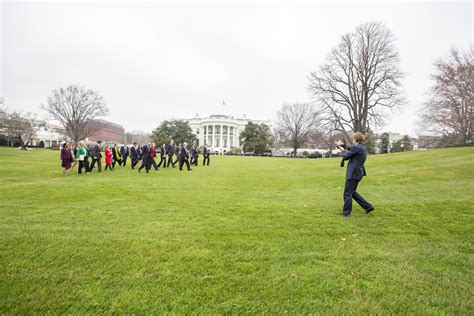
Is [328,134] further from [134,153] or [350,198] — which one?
[350,198]

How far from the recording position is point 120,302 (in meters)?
2.35

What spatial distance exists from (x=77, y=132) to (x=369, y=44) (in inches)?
2259

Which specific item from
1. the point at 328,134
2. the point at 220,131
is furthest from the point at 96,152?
the point at 220,131

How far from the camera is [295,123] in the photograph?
67.1 m

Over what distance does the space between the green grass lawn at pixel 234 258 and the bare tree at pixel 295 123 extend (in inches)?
2415

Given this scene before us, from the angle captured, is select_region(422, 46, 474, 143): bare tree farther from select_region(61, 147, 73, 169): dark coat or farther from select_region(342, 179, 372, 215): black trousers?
select_region(61, 147, 73, 169): dark coat

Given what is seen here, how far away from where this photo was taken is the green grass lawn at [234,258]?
2.40m

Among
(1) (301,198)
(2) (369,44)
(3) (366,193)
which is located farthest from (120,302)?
(2) (369,44)

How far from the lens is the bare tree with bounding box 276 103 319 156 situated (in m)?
65.7

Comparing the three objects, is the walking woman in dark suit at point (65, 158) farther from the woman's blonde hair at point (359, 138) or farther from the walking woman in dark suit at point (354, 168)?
the woman's blonde hair at point (359, 138)

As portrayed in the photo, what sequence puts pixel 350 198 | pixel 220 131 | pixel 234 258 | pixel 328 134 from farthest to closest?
pixel 220 131 → pixel 328 134 → pixel 350 198 → pixel 234 258

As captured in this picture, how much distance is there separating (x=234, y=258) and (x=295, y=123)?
67206 millimetres

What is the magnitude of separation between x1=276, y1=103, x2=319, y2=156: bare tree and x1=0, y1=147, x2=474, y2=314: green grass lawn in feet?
201

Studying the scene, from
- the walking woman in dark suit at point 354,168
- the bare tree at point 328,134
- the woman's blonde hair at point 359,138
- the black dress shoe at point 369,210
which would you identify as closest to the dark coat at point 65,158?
the walking woman in dark suit at point 354,168
